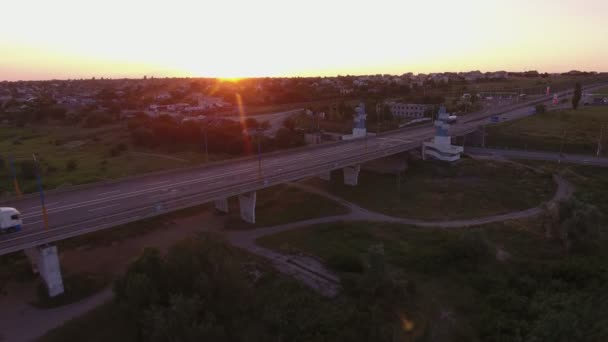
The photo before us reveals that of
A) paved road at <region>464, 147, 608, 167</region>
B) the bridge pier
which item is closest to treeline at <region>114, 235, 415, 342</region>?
the bridge pier

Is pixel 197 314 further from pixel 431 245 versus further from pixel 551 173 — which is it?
pixel 551 173

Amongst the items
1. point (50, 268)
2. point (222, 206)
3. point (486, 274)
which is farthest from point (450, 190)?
point (50, 268)

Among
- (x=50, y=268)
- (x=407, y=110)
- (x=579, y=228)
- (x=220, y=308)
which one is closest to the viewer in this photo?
(x=220, y=308)

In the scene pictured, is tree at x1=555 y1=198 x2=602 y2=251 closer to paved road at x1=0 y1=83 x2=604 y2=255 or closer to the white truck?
paved road at x1=0 y1=83 x2=604 y2=255

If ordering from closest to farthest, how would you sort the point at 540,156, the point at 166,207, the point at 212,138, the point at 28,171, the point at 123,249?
the point at 166,207 < the point at 123,249 < the point at 28,171 < the point at 540,156 < the point at 212,138

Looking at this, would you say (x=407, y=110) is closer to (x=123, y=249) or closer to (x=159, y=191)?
(x=159, y=191)

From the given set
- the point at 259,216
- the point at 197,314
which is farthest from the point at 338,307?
the point at 259,216

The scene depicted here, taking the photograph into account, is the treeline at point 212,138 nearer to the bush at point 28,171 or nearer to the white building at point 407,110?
the bush at point 28,171
